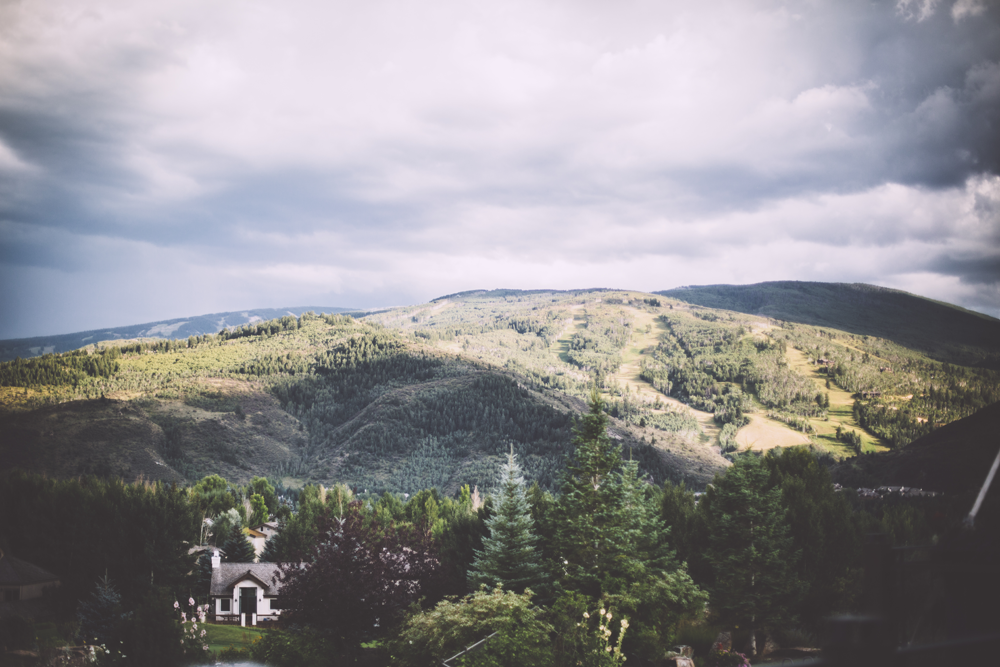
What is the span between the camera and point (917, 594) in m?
9.45

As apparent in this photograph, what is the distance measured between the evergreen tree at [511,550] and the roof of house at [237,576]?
851 inches

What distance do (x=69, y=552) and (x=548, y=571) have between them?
3679cm

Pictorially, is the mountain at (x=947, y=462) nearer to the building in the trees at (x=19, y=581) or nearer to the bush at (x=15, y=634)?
the bush at (x=15, y=634)

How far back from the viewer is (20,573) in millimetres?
36844

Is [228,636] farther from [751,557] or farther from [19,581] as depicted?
[751,557]

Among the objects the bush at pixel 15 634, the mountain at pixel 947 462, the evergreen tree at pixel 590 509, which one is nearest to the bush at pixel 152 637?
the bush at pixel 15 634

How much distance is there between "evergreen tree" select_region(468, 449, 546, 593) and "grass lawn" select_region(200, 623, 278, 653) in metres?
11.9

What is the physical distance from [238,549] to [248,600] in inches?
370

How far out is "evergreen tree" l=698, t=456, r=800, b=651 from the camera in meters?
23.9

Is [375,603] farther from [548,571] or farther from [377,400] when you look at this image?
[377,400]

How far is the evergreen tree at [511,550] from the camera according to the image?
26203mm

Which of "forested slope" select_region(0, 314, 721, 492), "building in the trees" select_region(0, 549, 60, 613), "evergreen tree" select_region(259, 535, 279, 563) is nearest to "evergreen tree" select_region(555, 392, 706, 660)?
"evergreen tree" select_region(259, 535, 279, 563)

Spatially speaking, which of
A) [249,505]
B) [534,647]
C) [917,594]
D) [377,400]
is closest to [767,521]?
[534,647]

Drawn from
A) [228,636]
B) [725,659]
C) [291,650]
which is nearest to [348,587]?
[291,650]
